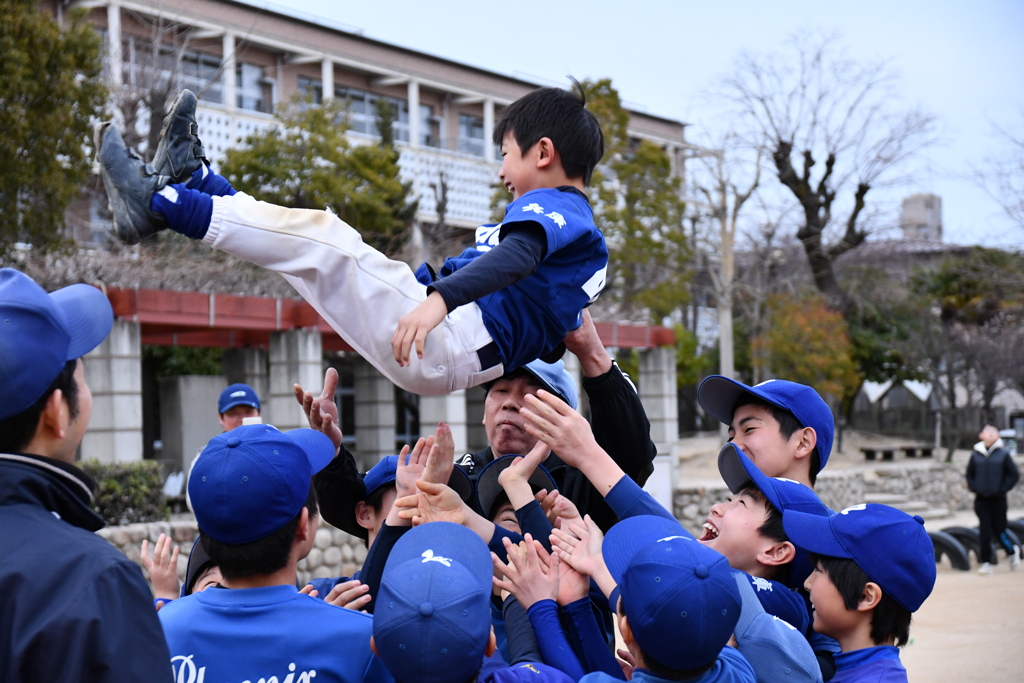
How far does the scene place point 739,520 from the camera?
2.65 metres

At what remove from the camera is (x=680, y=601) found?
1.84 meters

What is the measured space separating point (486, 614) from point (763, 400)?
170 centimetres

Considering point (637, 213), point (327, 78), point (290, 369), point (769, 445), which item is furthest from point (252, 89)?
point (769, 445)

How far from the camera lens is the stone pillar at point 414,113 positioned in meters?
26.0

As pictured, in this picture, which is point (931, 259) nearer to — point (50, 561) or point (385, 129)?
point (385, 129)

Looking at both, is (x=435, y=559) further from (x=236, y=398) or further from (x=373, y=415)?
(x=373, y=415)

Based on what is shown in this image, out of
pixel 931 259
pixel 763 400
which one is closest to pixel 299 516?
pixel 763 400

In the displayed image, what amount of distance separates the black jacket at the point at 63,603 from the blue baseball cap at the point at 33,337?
4.9 inches

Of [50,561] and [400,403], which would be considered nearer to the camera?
[50,561]

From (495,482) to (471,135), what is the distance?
26.5 m

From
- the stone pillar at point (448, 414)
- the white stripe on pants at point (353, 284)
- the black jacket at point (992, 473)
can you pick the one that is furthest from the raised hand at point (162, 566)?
the black jacket at point (992, 473)

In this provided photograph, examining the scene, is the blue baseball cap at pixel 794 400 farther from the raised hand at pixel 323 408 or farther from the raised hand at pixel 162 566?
the raised hand at pixel 162 566

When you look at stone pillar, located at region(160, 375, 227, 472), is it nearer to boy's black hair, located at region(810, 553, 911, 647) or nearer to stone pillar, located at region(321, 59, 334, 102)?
boy's black hair, located at region(810, 553, 911, 647)

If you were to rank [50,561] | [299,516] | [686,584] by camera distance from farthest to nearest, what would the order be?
[299,516] < [686,584] < [50,561]
